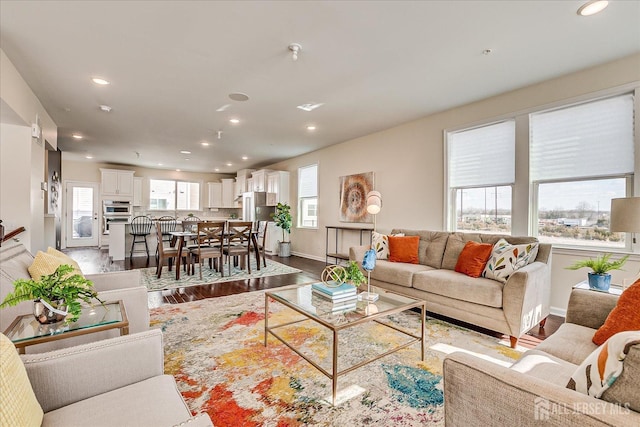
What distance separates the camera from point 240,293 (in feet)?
13.2

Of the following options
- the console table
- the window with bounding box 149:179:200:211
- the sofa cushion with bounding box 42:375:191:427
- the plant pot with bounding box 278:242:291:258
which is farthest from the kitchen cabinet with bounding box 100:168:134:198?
the sofa cushion with bounding box 42:375:191:427

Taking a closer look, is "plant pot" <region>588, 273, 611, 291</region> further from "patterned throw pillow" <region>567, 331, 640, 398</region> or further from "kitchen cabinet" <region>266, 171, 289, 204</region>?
"kitchen cabinet" <region>266, 171, 289, 204</region>

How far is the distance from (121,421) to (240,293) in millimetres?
3156

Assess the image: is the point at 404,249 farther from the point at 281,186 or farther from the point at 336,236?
the point at 281,186

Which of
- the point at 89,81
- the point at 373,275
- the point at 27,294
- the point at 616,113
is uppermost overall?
the point at 89,81

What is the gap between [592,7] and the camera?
2109mm

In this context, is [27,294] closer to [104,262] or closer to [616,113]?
[616,113]

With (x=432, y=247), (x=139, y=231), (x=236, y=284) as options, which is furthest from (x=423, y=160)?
(x=139, y=231)

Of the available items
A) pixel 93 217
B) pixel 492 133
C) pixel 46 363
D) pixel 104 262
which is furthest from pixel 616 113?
pixel 93 217

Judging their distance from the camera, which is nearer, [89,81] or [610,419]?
[610,419]

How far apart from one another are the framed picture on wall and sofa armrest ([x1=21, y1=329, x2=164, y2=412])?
4.60m

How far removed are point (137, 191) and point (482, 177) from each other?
993cm

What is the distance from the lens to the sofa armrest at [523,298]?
8.02 feet

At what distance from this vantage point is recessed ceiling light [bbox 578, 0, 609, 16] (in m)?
2.07
